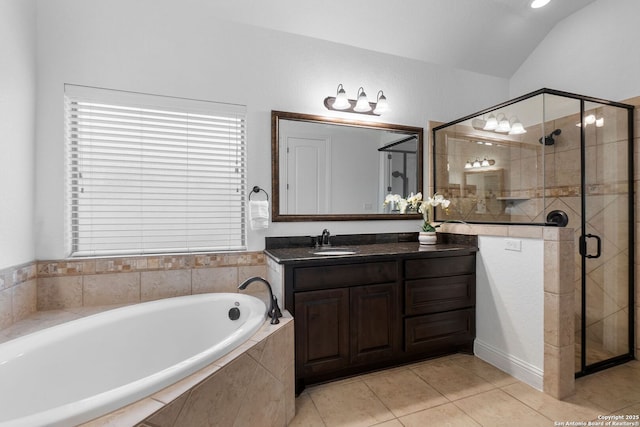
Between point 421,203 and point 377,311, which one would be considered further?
point 421,203

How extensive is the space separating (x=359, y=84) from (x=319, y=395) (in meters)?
2.46

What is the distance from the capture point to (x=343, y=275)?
199 cm

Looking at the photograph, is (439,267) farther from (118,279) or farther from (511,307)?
(118,279)

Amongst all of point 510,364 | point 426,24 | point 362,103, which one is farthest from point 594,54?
point 510,364

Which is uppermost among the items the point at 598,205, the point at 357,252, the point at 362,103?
the point at 362,103

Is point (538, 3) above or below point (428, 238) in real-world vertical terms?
above

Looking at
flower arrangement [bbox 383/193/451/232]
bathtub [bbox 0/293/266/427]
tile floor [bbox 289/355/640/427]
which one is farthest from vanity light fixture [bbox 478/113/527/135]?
bathtub [bbox 0/293/266/427]

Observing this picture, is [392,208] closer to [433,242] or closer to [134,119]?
[433,242]

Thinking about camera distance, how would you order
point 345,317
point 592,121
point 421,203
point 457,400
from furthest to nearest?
point 421,203, point 592,121, point 345,317, point 457,400

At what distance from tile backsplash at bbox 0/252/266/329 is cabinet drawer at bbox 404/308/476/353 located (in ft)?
3.79

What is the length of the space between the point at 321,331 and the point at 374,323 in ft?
1.29

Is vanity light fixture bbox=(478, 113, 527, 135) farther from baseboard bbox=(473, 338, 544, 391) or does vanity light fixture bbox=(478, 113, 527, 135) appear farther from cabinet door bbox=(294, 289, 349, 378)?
cabinet door bbox=(294, 289, 349, 378)

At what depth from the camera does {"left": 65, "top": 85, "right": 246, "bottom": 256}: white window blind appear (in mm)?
2014

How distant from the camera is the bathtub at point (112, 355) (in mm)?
980
